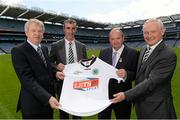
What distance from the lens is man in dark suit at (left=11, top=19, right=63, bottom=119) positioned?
412cm

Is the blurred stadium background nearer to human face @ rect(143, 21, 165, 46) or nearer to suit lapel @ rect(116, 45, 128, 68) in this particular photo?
suit lapel @ rect(116, 45, 128, 68)

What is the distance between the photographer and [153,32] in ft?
13.1

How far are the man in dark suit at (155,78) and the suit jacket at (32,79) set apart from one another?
883 millimetres

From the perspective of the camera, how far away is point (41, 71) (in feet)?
14.0

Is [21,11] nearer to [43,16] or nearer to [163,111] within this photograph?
[43,16]

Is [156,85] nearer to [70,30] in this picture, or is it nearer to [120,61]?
[120,61]

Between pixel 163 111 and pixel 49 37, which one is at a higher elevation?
pixel 163 111

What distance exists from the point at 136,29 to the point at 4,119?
72.5 m

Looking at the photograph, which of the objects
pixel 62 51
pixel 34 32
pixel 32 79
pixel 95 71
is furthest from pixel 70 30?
pixel 32 79

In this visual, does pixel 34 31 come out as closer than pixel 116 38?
Yes

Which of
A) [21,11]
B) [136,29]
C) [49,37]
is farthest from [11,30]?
[136,29]

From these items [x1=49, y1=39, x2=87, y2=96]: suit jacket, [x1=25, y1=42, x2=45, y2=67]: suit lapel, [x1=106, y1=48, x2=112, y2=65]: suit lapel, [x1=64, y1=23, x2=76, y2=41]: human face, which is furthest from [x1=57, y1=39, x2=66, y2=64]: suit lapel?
[x1=25, y1=42, x2=45, y2=67]: suit lapel

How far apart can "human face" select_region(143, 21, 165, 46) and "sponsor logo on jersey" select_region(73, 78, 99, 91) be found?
34.5 inches

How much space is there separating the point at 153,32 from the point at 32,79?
1.48 metres
